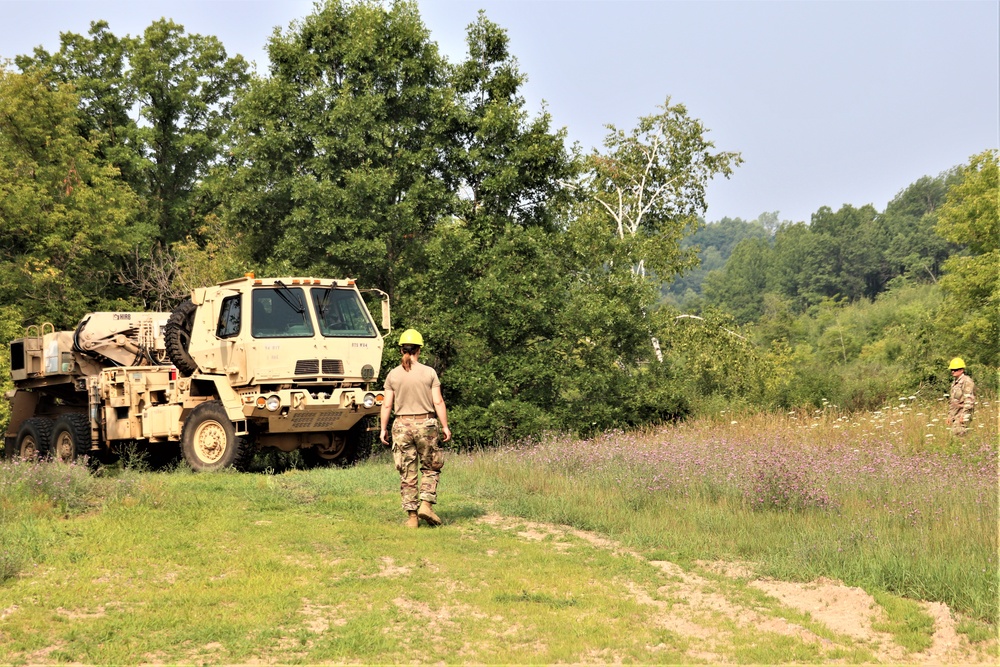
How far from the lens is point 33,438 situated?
19062mm

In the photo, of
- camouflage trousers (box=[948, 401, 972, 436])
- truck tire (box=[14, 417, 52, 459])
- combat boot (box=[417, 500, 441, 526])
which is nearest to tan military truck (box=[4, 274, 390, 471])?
truck tire (box=[14, 417, 52, 459])

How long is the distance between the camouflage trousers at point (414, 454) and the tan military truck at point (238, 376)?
4.62 metres

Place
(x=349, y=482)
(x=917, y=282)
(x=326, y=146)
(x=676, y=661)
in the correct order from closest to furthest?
1. (x=676, y=661)
2. (x=349, y=482)
3. (x=326, y=146)
4. (x=917, y=282)

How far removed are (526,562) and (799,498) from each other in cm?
330

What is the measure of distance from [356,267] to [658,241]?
1212 cm

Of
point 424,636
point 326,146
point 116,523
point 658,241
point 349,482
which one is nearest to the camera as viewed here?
point 424,636

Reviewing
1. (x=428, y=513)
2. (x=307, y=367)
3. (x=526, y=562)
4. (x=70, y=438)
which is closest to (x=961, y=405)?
(x=428, y=513)

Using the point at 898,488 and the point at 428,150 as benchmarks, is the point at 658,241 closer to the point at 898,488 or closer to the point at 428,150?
the point at 428,150

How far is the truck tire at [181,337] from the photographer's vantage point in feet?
53.4

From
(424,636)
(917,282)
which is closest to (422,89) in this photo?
(424,636)

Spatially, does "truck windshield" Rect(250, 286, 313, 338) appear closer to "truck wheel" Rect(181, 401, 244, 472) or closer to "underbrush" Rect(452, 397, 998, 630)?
"truck wheel" Rect(181, 401, 244, 472)

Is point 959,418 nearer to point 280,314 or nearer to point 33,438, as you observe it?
point 280,314

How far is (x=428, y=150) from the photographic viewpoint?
74.9 feet

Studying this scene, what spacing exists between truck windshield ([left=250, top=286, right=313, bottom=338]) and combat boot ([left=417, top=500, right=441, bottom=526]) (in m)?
5.47
